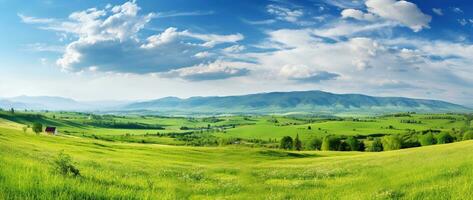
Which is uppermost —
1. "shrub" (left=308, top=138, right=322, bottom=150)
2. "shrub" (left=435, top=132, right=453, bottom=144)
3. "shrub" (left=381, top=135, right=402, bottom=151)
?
"shrub" (left=435, top=132, right=453, bottom=144)

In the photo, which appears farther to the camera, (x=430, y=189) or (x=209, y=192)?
(x=209, y=192)

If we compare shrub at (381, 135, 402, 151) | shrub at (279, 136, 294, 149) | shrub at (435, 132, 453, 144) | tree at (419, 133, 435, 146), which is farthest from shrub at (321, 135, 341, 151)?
shrub at (435, 132, 453, 144)

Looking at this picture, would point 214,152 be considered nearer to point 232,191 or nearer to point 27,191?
point 232,191

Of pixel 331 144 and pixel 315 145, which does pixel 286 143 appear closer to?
pixel 315 145

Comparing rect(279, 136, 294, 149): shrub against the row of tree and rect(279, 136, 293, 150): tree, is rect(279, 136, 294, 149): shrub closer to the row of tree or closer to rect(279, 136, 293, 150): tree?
rect(279, 136, 293, 150): tree

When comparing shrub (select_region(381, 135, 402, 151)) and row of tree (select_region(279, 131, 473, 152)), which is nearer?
shrub (select_region(381, 135, 402, 151))

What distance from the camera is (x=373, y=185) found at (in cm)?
2453

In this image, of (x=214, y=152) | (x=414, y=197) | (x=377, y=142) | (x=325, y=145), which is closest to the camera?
(x=414, y=197)

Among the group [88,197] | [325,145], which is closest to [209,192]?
[88,197]

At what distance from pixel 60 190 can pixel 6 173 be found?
2.32 m

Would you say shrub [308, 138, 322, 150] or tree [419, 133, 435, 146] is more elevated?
tree [419, 133, 435, 146]

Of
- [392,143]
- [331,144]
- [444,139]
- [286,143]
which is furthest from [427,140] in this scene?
[286,143]

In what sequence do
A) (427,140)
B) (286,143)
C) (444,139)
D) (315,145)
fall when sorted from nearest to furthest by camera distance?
(444,139) < (427,140) < (315,145) < (286,143)

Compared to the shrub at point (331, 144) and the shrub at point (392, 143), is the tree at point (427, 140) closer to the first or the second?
the shrub at point (392, 143)
